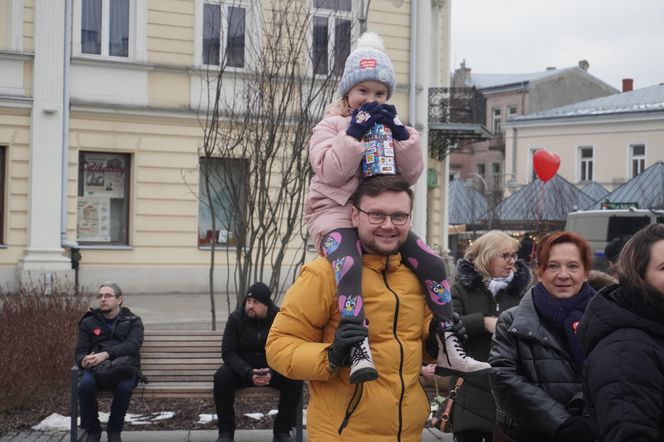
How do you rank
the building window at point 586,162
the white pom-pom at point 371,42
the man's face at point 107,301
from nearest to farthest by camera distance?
1. the white pom-pom at point 371,42
2. the man's face at point 107,301
3. the building window at point 586,162

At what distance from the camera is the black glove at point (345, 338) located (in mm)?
3699

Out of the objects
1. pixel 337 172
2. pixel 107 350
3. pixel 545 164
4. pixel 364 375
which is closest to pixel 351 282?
pixel 364 375

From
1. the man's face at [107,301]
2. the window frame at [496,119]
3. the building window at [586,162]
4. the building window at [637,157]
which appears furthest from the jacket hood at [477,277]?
the window frame at [496,119]

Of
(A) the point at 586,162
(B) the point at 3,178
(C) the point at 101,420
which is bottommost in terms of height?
(C) the point at 101,420

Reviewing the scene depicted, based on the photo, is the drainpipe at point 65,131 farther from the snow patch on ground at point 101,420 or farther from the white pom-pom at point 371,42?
the white pom-pom at point 371,42

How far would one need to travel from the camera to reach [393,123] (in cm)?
416

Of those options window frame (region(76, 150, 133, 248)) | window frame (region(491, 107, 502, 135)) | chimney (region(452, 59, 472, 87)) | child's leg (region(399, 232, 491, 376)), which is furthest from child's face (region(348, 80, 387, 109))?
chimney (region(452, 59, 472, 87))

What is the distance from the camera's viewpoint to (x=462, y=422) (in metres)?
6.02

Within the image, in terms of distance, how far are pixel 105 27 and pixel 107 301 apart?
1523 centimetres

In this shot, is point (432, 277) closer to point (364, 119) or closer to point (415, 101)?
point (364, 119)

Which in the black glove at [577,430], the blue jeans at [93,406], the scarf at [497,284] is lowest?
the blue jeans at [93,406]

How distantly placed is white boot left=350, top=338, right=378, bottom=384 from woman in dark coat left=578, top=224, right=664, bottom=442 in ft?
2.58

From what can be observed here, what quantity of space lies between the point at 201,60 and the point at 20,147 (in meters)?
4.69

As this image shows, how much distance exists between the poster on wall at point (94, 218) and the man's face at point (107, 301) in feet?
47.6
